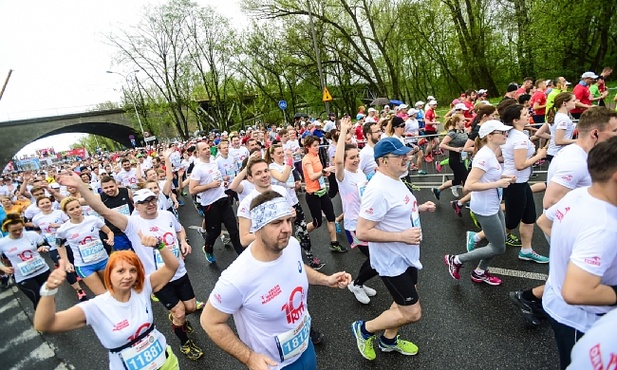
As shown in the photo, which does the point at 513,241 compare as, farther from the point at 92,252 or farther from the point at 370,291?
the point at 92,252

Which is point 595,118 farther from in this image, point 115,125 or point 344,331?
point 115,125

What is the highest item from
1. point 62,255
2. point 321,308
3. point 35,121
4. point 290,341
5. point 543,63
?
point 35,121

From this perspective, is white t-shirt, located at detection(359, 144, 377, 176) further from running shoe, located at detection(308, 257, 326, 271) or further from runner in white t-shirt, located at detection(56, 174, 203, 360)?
runner in white t-shirt, located at detection(56, 174, 203, 360)

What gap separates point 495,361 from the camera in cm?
284

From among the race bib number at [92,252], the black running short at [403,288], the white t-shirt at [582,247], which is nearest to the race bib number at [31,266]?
the race bib number at [92,252]

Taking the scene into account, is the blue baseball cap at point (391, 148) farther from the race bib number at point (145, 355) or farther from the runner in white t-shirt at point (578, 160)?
the race bib number at point (145, 355)

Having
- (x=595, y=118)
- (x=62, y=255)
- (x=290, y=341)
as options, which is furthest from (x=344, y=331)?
(x=62, y=255)

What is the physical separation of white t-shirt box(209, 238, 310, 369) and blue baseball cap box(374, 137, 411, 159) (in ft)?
3.89

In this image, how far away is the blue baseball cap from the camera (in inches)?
107

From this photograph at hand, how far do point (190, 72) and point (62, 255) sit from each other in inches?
1210

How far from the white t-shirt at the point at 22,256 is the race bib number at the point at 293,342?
4.95m

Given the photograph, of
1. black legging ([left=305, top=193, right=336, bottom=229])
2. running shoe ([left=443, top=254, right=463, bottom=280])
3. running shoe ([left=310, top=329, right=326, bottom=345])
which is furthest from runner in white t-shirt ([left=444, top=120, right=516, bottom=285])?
black legging ([left=305, top=193, right=336, bottom=229])

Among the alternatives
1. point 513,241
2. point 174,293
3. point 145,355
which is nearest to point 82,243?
point 174,293

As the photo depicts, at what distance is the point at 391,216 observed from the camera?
110 inches
